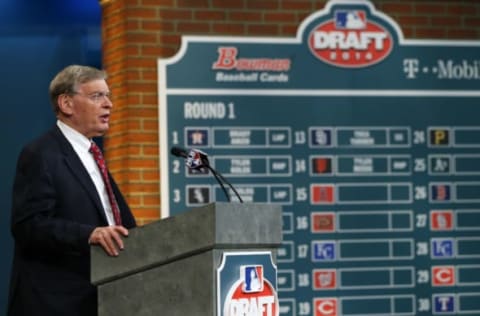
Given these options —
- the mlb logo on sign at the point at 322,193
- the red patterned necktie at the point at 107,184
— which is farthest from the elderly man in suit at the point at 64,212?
the mlb logo on sign at the point at 322,193

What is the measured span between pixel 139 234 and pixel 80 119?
25.1 inches

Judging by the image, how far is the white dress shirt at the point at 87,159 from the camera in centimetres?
452

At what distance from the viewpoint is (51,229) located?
4230 mm

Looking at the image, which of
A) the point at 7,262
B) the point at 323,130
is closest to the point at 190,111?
the point at 323,130

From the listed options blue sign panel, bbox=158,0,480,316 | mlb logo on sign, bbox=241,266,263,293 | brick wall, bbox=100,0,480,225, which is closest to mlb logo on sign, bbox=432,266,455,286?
blue sign panel, bbox=158,0,480,316

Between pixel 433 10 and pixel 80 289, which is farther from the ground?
pixel 433 10

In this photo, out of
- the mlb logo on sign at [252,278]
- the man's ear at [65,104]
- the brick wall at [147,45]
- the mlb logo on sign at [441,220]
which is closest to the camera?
the mlb logo on sign at [252,278]

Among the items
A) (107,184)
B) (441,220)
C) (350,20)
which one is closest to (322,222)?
(441,220)

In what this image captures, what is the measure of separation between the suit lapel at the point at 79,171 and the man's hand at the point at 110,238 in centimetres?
30

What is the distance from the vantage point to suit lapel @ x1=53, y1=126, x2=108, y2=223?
14.5 ft

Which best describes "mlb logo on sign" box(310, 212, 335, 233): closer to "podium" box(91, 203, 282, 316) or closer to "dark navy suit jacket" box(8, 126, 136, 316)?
"dark navy suit jacket" box(8, 126, 136, 316)

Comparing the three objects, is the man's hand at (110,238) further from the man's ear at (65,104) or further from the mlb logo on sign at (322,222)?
the mlb logo on sign at (322,222)

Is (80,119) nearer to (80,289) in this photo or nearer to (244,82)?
(80,289)

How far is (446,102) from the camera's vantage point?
27.0 ft
